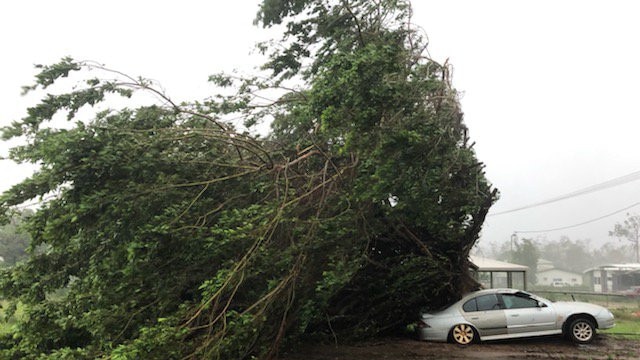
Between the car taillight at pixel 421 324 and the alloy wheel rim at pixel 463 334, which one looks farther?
the car taillight at pixel 421 324

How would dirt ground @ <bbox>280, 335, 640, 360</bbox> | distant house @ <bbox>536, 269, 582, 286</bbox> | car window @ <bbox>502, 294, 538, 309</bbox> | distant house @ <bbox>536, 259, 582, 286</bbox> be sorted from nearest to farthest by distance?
dirt ground @ <bbox>280, 335, 640, 360</bbox> → car window @ <bbox>502, 294, 538, 309</bbox> → distant house @ <bbox>536, 269, 582, 286</bbox> → distant house @ <bbox>536, 259, 582, 286</bbox>

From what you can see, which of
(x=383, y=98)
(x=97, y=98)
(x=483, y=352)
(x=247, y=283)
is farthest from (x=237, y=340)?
(x=483, y=352)

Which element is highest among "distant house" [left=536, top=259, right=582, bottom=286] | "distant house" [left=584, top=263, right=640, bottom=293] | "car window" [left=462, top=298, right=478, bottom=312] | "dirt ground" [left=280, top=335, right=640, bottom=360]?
"distant house" [left=536, top=259, right=582, bottom=286]

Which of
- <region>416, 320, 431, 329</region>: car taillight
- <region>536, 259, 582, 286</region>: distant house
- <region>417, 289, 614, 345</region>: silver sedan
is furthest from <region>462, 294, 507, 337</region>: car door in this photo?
<region>536, 259, 582, 286</region>: distant house

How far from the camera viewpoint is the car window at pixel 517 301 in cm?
943

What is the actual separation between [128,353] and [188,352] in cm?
86

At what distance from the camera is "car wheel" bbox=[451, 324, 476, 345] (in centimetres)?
938

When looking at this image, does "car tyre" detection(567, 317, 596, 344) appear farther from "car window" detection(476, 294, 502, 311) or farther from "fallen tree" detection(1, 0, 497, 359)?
"fallen tree" detection(1, 0, 497, 359)

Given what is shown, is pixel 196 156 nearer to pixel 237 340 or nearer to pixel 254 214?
pixel 254 214

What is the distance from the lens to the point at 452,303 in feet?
33.0

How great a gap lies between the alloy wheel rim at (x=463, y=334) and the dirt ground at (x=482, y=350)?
6.9 inches

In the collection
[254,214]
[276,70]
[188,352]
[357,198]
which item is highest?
[276,70]

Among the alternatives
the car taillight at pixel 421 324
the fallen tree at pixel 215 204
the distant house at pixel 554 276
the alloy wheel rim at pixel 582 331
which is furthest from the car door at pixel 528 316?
the distant house at pixel 554 276

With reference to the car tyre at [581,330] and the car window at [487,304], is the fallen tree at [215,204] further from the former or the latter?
the car tyre at [581,330]
